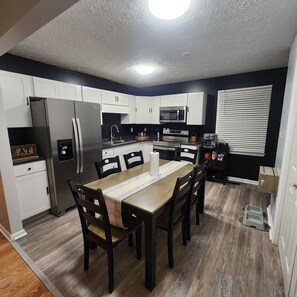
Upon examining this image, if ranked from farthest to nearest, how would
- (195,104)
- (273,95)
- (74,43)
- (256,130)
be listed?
(195,104) → (256,130) → (273,95) → (74,43)

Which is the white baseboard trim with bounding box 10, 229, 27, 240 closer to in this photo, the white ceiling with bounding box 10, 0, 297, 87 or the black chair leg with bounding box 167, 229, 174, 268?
the black chair leg with bounding box 167, 229, 174, 268

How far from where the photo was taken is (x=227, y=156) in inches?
151

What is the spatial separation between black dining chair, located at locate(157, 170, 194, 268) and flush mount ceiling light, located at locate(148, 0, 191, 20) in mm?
1396

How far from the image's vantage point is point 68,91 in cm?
309

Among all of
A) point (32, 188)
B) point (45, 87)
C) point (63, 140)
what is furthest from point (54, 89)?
point (32, 188)

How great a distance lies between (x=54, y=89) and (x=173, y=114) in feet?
8.81

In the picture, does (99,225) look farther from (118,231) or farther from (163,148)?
(163,148)

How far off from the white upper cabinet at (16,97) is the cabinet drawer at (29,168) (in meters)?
0.64

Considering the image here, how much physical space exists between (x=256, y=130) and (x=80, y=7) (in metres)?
3.78

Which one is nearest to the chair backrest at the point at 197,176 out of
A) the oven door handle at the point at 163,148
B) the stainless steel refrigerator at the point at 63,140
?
the stainless steel refrigerator at the point at 63,140

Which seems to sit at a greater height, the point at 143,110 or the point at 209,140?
the point at 143,110

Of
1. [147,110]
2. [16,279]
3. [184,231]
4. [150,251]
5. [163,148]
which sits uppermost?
[147,110]

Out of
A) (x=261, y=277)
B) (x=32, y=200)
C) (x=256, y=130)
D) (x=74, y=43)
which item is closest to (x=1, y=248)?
(x=32, y=200)

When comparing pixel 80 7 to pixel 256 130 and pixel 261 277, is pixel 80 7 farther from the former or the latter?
pixel 256 130
